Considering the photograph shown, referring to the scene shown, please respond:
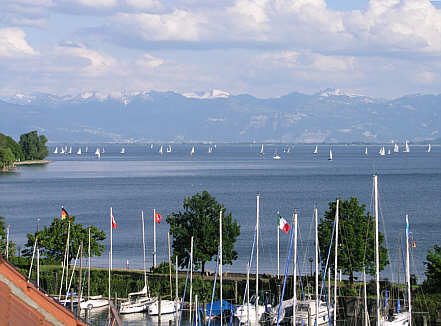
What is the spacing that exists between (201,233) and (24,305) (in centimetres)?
4767

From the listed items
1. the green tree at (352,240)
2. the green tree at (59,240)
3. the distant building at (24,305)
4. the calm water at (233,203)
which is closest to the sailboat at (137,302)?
the green tree at (59,240)

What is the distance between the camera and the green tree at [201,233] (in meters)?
54.0

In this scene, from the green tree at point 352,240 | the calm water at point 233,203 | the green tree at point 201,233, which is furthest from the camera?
the calm water at point 233,203

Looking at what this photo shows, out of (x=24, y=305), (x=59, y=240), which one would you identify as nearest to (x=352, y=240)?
(x=59, y=240)

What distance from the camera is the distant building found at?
7.09 m

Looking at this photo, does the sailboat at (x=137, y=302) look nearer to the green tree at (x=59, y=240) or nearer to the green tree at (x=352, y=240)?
the green tree at (x=59, y=240)

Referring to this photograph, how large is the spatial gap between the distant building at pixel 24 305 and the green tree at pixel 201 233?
45504 mm

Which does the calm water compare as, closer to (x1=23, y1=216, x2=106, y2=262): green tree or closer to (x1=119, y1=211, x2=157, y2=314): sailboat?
(x1=23, y1=216, x2=106, y2=262): green tree

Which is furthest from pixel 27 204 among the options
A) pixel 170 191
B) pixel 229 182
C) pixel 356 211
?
pixel 356 211

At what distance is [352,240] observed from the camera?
49.8 m

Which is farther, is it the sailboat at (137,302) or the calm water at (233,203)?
the calm water at (233,203)

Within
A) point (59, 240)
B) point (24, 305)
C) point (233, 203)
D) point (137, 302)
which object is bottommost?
point (137, 302)

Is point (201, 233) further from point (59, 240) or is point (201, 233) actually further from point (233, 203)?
point (233, 203)

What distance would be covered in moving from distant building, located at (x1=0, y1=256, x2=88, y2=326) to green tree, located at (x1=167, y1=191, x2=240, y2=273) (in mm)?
45504
